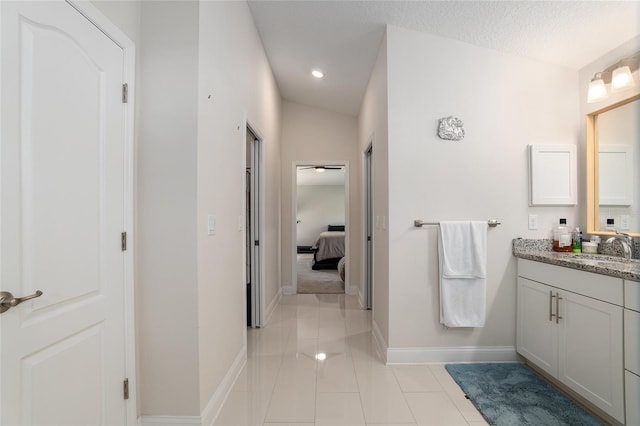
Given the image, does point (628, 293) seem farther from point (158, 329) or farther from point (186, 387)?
point (158, 329)

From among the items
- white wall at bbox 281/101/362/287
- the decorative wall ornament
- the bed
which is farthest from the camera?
the bed

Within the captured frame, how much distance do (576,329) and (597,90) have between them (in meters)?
1.74

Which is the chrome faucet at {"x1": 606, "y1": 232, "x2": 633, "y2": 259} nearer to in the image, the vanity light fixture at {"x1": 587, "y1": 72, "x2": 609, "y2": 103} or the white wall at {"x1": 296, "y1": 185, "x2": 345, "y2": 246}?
the vanity light fixture at {"x1": 587, "y1": 72, "x2": 609, "y2": 103}

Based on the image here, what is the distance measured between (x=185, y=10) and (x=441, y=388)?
2.84 metres

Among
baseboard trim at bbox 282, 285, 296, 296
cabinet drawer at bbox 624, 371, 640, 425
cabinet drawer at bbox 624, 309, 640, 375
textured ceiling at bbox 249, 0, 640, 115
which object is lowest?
baseboard trim at bbox 282, 285, 296, 296

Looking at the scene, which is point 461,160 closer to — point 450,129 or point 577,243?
point 450,129

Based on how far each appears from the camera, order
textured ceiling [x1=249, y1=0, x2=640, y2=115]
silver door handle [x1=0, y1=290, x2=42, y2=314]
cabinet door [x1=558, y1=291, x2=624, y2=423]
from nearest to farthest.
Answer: silver door handle [x1=0, y1=290, x2=42, y2=314] → cabinet door [x1=558, y1=291, x2=624, y2=423] → textured ceiling [x1=249, y1=0, x2=640, y2=115]

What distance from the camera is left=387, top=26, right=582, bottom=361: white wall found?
246 cm

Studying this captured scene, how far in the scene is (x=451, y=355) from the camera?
2.48 m

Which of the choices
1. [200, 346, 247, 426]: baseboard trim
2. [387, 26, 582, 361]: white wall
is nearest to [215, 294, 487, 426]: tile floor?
[200, 346, 247, 426]: baseboard trim

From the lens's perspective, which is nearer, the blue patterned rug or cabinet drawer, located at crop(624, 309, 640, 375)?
cabinet drawer, located at crop(624, 309, 640, 375)

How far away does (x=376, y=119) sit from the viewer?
2.99 metres

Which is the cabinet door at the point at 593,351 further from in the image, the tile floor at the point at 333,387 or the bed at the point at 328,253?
the bed at the point at 328,253

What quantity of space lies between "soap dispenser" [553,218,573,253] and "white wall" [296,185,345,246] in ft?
24.7
